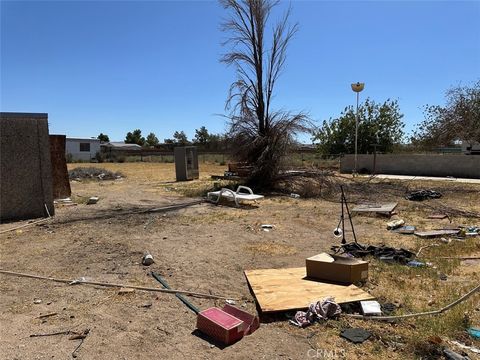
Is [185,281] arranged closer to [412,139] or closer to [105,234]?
[105,234]

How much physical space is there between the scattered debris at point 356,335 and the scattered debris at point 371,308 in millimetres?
328

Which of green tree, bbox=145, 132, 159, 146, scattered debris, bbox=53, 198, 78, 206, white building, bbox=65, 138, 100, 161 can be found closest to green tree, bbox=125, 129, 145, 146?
green tree, bbox=145, 132, 159, 146

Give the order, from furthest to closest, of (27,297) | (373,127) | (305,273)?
(373,127)
(305,273)
(27,297)

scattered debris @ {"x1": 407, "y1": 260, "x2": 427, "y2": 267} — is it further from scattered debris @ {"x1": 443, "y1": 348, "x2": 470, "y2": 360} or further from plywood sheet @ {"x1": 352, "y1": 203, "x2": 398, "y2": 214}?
plywood sheet @ {"x1": 352, "y1": 203, "x2": 398, "y2": 214}

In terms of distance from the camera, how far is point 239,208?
1086 centimetres

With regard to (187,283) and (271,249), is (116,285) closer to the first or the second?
(187,283)

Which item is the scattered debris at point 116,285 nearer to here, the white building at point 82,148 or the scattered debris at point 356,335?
the scattered debris at point 356,335

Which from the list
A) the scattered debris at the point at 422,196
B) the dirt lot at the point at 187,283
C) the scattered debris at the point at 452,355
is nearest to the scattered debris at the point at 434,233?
the dirt lot at the point at 187,283

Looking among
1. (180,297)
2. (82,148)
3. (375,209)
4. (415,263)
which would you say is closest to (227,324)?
(180,297)

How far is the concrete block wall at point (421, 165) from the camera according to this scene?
70.2 feet

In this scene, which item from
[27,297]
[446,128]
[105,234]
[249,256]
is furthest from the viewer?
[446,128]

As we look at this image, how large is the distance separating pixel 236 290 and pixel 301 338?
1332 mm

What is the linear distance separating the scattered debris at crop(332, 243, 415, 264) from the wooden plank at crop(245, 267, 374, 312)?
137 centimetres

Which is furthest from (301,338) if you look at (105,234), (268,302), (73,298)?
(105,234)
